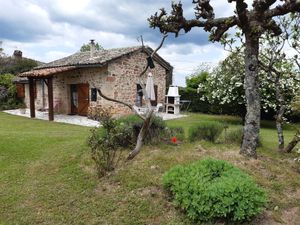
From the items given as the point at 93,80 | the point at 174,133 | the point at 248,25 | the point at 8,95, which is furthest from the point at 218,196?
the point at 8,95

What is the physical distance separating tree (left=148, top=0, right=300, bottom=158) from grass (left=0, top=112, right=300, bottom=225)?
741 millimetres

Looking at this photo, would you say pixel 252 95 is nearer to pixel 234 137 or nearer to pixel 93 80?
pixel 234 137

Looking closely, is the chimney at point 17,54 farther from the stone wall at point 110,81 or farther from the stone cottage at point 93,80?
the stone wall at point 110,81

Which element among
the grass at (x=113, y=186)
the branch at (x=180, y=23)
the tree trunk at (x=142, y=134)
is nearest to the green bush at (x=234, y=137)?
the grass at (x=113, y=186)

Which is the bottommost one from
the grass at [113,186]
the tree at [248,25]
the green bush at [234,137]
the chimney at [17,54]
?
the grass at [113,186]

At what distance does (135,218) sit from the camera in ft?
12.9

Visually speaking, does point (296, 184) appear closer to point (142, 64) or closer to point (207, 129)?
point (207, 129)

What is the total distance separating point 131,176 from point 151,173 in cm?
37

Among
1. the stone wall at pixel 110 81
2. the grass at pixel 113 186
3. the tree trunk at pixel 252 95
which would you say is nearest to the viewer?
the grass at pixel 113 186

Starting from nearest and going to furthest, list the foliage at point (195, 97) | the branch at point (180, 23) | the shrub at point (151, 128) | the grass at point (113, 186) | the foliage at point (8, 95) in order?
the grass at point (113, 186)
the branch at point (180, 23)
the shrub at point (151, 128)
the foliage at point (8, 95)
the foliage at point (195, 97)

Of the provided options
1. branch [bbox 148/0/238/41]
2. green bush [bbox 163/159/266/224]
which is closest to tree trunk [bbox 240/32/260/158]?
branch [bbox 148/0/238/41]

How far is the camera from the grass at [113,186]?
158 inches

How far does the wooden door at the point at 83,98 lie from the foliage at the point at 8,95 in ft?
25.2

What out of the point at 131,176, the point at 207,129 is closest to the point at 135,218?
the point at 131,176
